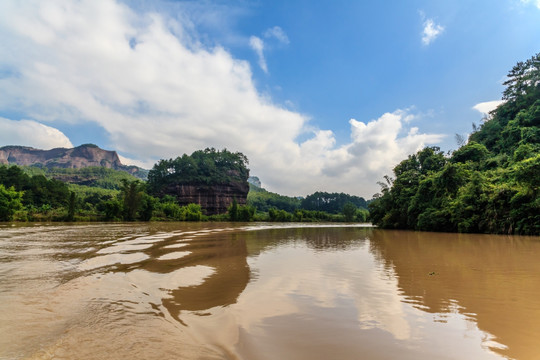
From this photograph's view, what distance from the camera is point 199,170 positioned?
382 feet

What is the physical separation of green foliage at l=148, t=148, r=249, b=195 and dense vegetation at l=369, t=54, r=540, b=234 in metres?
83.4

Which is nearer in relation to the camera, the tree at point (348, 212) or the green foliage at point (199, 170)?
the tree at point (348, 212)

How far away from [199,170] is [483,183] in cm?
10586

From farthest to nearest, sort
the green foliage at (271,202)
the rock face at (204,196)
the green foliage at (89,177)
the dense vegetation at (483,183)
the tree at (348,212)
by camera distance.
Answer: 1. the green foliage at (271,202)
2. the green foliage at (89,177)
3. the rock face at (204,196)
4. the tree at (348,212)
5. the dense vegetation at (483,183)

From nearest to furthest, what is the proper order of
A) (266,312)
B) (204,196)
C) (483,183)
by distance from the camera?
(266,312), (483,183), (204,196)

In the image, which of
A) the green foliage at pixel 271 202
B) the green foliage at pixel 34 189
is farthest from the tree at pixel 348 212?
the green foliage at pixel 34 189

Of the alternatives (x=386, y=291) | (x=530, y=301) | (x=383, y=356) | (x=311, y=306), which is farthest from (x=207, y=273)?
(x=530, y=301)

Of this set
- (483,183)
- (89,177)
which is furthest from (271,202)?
(483,183)

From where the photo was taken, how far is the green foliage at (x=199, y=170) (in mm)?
107688

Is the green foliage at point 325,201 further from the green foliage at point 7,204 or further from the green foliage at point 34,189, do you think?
the green foliage at point 7,204

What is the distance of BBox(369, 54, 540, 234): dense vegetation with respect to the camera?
61.7 feet

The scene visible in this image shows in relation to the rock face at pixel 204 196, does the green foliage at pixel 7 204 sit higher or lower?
lower

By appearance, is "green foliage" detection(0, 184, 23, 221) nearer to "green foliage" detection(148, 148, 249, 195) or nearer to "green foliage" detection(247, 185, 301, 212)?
"green foliage" detection(148, 148, 249, 195)

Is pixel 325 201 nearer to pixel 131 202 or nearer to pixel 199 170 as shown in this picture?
pixel 199 170
